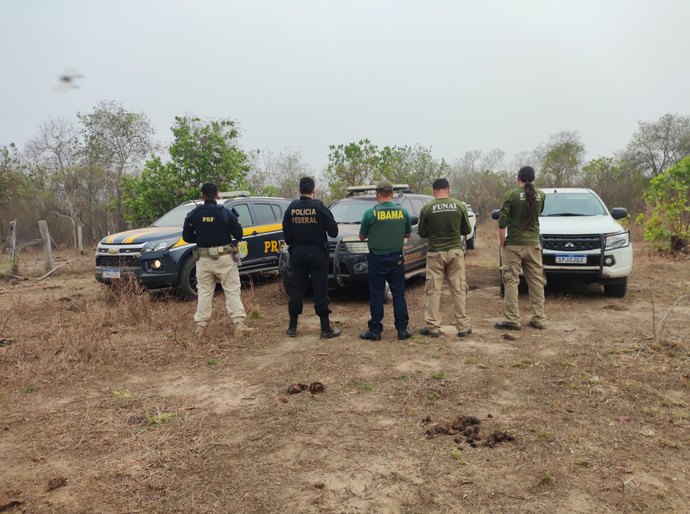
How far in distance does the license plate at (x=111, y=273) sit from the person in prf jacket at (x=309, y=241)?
349 centimetres

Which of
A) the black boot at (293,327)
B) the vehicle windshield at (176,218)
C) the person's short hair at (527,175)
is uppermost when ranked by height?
the person's short hair at (527,175)

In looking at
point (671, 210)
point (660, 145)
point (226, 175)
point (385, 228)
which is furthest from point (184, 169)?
point (660, 145)

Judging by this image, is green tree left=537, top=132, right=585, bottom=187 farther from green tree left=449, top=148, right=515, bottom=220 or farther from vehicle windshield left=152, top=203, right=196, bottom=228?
vehicle windshield left=152, top=203, right=196, bottom=228

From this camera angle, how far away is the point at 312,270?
5.79 m

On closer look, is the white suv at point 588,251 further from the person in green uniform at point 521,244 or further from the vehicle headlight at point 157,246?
the vehicle headlight at point 157,246

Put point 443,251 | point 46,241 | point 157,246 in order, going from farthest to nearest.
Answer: point 46,241, point 157,246, point 443,251

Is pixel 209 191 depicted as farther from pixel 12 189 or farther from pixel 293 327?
pixel 12 189

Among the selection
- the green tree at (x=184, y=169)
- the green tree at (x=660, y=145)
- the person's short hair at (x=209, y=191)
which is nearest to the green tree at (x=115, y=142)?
the green tree at (x=184, y=169)

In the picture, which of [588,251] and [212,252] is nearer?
[212,252]

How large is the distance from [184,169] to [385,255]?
10.4 meters

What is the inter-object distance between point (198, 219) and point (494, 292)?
512 cm

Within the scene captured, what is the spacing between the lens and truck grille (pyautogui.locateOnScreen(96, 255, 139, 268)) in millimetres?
7684

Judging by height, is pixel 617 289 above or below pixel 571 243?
below

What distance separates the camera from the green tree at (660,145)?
106 feet
